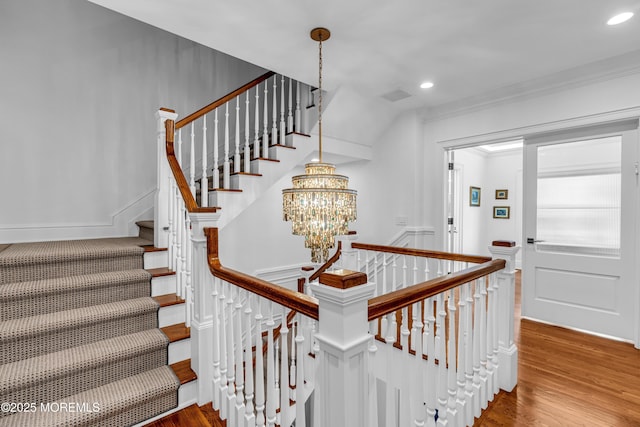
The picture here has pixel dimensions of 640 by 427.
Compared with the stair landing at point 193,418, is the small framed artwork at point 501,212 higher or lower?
higher

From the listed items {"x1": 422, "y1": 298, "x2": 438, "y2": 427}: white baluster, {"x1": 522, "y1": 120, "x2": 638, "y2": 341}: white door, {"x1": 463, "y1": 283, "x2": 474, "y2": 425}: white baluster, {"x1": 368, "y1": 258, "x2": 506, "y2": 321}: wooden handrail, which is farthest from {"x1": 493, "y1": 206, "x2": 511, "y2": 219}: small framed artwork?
{"x1": 422, "y1": 298, "x2": 438, "y2": 427}: white baluster

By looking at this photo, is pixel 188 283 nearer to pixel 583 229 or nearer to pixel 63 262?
pixel 63 262

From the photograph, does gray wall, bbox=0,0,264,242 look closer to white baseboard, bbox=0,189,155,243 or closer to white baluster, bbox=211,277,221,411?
white baseboard, bbox=0,189,155,243

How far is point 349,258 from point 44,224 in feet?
10.3

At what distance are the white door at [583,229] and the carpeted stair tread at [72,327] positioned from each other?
379 centimetres

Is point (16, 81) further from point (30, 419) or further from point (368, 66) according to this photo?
point (368, 66)

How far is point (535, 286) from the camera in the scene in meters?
3.29

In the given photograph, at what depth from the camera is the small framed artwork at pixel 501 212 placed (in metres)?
6.17

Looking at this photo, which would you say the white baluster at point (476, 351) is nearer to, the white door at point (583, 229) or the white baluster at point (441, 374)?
the white baluster at point (441, 374)

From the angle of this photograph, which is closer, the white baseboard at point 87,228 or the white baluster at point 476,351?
the white baluster at point 476,351

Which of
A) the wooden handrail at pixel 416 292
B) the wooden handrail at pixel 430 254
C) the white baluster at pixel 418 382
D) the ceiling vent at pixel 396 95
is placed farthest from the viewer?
the ceiling vent at pixel 396 95

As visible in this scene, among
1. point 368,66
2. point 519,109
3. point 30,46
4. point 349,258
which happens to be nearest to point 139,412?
point 349,258

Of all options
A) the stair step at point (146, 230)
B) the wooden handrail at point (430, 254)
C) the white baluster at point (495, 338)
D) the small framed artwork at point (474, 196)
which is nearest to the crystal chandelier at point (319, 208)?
the wooden handrail at point (430, 254)

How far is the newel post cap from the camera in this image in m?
0.89
